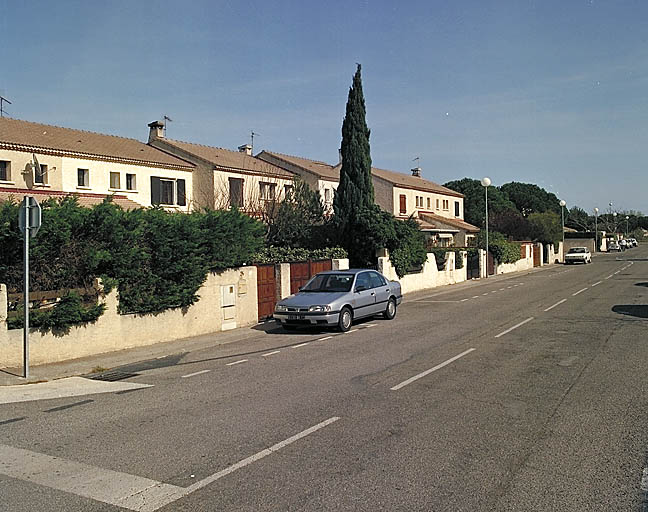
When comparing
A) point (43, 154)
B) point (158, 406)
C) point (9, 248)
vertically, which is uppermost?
point (43, 154)

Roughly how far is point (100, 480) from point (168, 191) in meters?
31.5

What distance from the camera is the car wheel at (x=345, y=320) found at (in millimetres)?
15758

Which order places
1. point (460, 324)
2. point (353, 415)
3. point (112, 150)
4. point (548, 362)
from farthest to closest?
1. point (112, 150)
2. point (460, 324)
3. point (548, 362)
4. point (353, 415)

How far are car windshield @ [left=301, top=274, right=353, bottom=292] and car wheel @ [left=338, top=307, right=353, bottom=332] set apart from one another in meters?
0.80

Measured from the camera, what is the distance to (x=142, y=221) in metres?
14.2

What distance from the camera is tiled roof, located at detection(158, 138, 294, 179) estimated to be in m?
38.1

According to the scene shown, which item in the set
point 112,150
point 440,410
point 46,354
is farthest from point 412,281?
point 440,410

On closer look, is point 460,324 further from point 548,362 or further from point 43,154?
point 43,154

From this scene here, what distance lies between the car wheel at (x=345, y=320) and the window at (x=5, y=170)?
774 inches

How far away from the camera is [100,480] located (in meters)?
5.71

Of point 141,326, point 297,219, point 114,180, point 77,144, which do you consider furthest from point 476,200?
point 141,326

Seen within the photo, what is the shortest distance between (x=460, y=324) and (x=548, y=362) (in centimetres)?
590

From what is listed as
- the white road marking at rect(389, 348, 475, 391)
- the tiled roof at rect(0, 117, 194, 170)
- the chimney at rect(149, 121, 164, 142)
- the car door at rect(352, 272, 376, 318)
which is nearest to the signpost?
the white road marking at rect(389, 348, 475, 391)

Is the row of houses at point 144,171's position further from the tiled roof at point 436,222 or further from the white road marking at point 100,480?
the white road marking at point 100,480
